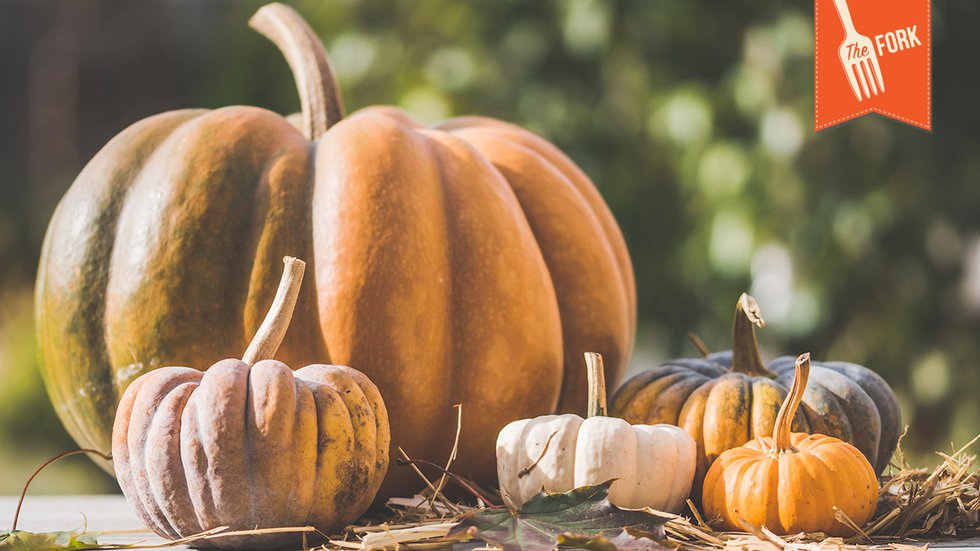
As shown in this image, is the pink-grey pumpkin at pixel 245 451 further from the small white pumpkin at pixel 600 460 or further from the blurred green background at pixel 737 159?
the blurred green background at pixel 737 159

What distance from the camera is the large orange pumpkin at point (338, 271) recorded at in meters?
1.73

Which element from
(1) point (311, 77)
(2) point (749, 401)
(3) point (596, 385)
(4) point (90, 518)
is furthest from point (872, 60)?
(4) point (90, 518)

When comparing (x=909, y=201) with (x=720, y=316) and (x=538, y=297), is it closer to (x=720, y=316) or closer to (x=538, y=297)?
(x=720, y=316)

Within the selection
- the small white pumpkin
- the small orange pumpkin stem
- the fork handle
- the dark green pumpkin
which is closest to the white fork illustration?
Answer: the fork handle

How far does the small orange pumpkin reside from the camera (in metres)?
1.45

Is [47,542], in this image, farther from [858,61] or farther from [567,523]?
[858,61]

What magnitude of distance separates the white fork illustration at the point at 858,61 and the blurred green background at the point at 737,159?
1.23 metres

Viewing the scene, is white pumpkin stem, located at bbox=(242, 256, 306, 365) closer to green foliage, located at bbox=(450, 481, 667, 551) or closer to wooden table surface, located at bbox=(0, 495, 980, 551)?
wooden table surface, located at bbox=(0, 495, 980, 551)

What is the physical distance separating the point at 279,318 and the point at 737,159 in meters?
2.32

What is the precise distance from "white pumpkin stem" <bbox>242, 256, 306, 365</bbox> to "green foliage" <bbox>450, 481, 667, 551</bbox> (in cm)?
41

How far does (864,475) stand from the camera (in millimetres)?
1484

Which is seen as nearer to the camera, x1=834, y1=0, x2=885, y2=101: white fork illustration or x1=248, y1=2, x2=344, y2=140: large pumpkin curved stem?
x1=248, y1=2, x2=344, y2=140: large pumpkin curved stem

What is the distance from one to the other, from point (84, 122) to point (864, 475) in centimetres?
592

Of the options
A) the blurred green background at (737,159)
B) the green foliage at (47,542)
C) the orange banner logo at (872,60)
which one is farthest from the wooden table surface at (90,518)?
the blurred green background at (737,159)
